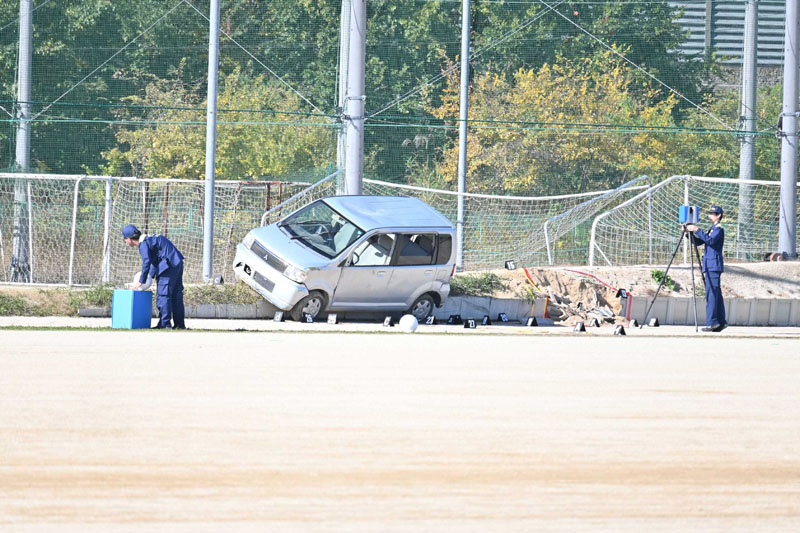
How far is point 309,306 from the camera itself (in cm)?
1778

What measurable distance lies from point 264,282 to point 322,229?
1.40 metres

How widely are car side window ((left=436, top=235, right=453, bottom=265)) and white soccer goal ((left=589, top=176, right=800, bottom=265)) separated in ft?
13.9

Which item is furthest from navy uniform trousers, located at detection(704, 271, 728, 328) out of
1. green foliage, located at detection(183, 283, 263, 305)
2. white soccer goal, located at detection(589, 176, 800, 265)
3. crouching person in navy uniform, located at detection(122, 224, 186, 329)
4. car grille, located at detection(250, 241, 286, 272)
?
crouching person in navy uniform, located at detection(122, 224, 186, 329)

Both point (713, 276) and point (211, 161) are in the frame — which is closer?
point (713, 276)

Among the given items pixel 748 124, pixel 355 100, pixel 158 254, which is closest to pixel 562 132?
pixel 748 124

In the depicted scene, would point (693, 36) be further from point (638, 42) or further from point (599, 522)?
point (599, 522)

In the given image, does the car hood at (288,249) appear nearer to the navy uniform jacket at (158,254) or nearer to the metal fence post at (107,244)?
the navy uniform jacket at (158,254)

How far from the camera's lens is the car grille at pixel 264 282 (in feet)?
58.4

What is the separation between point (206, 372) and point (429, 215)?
987 cm

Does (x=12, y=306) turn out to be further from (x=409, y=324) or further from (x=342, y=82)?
(x=342, y=82)

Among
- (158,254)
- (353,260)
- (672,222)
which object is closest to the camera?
(158,254)

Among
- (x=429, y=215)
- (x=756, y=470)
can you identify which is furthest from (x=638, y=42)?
(x=756, y=470)

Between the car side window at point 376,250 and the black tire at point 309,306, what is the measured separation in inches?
31.8

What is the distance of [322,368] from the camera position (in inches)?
388
